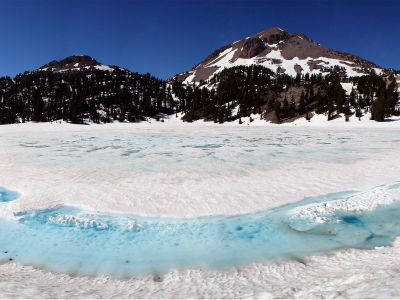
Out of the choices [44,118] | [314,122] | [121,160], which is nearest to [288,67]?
[314,122]

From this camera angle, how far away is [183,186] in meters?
6.99

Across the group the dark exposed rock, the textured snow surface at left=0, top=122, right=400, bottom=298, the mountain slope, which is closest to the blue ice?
the textured snow surface at left=0, top=122, right=400, bottom=298

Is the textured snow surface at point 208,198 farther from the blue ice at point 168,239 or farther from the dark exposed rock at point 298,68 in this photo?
the dark exposed rock at point 298,68

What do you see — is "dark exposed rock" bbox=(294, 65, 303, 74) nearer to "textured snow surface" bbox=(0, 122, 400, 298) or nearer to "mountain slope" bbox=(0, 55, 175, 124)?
"mountain slope" bbox=(0, 55, 175, 124)

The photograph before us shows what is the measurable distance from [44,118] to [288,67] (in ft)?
601

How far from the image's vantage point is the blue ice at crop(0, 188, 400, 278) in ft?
11.6

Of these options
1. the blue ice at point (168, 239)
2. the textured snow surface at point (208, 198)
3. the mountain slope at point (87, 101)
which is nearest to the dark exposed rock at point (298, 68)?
the mountain slope at point (87, 101)

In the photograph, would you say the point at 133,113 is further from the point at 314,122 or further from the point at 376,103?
the point at 376,103

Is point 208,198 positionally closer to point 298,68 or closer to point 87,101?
point 87,101

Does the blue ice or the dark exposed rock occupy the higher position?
the dark exposed rock

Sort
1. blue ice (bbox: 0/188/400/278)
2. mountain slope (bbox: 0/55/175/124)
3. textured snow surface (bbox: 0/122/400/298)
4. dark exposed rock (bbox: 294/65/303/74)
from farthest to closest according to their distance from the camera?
dark exposed rock (bbox: 294/65/303/74), mountain slope (bbox: 0/55/175/124), blue ice (bbox: 0/188/400/278), textured snow surface (bbox: 0/122/400/298)

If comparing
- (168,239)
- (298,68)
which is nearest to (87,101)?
(168,239)

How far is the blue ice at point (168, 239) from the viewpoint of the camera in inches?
139

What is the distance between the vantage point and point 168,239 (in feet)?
13.7
